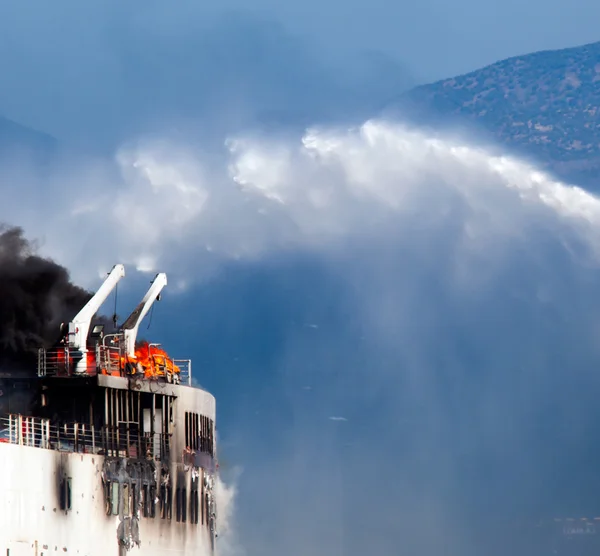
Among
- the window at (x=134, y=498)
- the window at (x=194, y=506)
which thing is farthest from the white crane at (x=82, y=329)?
the window at (x=194, y=506)

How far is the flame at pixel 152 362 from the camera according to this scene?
3088 inches

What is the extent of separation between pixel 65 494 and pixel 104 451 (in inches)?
189

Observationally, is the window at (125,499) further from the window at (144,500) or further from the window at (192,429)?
the window at (192,429)

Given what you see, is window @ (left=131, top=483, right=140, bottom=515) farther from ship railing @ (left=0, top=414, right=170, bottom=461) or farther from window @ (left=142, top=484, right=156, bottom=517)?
ship railing @ (left=0, top=414, right=170, bottom=461)

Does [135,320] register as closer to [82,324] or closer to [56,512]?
[82,324]

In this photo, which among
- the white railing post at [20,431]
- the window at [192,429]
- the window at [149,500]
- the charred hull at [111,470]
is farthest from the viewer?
the window at [192,429]

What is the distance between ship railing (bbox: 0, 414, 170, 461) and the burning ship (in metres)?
0.07

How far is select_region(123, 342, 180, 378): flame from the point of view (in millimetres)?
78438

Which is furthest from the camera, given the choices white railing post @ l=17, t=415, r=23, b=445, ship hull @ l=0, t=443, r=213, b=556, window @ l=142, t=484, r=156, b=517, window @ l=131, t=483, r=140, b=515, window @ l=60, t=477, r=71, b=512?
window @ l=142, t=484, r=156, b=517

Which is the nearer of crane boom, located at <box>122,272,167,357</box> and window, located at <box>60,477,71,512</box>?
window, located at <box>60,477,71,512</box>

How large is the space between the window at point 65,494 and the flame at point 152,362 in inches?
382

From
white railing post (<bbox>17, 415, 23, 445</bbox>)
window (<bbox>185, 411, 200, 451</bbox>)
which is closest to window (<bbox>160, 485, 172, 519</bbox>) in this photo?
window (<bbox>185, 411, 200, 451</bbox>)

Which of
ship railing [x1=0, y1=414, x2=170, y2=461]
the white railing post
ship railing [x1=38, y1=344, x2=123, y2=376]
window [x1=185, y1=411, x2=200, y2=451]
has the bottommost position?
the white railing post

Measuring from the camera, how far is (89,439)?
2904 inches
